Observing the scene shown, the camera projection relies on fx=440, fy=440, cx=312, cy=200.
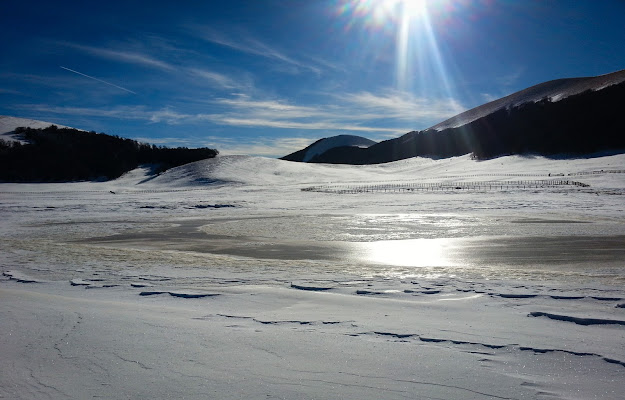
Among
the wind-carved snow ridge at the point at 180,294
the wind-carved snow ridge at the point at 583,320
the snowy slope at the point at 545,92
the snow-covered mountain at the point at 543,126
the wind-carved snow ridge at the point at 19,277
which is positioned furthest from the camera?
the snowy slope at the point at 545,92

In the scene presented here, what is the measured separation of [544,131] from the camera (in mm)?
106875

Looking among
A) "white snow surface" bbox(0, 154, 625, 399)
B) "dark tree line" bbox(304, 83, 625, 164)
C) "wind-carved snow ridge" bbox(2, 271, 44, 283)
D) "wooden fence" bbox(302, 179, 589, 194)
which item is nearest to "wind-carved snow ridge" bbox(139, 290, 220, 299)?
"white snow surface" bbox(0, 154, 625, 399)

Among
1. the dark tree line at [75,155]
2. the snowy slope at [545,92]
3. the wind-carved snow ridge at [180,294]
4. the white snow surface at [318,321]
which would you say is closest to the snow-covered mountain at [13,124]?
the dark tree line at [75,155]

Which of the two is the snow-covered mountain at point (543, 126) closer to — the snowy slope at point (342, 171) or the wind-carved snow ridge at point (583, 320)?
the snowy slope at point (342, 171)

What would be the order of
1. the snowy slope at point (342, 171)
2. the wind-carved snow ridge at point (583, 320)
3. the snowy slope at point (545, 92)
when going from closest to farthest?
the wind-carved snow ridge at point (583, 320)
the snowy slope at point (342, 171)
the snowy slope at point (545, 92)

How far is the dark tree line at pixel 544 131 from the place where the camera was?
318 feet

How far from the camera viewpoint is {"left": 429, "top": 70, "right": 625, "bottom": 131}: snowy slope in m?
112

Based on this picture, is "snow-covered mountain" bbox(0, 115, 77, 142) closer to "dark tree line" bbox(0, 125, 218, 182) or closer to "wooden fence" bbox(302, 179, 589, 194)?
"dark tree line" bbox(0, 125, 218, 182)

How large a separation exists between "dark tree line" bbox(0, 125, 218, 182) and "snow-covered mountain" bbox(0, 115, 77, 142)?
7.41ft

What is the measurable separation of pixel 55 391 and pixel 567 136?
381 ft

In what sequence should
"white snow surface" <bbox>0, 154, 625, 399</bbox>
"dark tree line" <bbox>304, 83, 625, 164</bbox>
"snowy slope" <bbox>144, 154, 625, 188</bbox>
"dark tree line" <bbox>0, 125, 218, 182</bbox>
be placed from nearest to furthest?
"white snow surface" <bbox>0, 154, 625, 399</bbox>, "snowy slope" <bbox>144, 154, 625, 188</bbox>, "dark tree line" <bbox>0, 125, 218, 182</bbox>, "dark tree line" <bbox>304, 83, 625, 164</bbox>

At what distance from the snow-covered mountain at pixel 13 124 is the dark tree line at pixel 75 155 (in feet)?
7.41

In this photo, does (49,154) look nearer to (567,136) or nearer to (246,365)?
(246,365)

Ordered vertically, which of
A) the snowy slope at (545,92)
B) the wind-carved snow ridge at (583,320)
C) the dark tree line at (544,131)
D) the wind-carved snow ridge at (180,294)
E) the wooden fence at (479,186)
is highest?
the snowy slope at (545,92)
